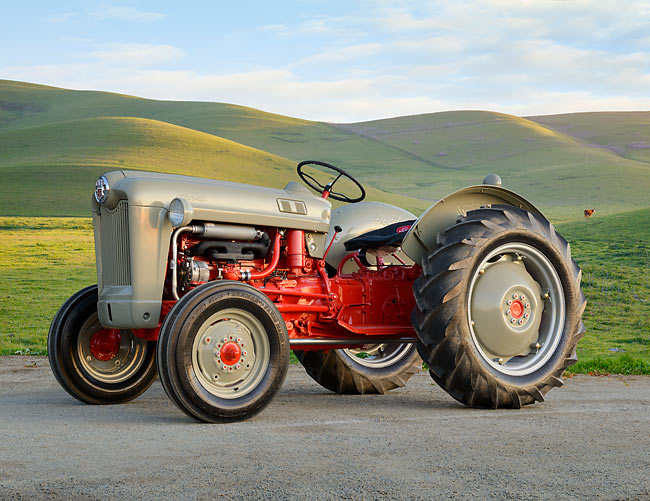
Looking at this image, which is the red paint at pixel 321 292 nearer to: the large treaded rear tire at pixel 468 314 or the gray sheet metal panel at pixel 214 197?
the gray sheet metal panel at pixel 214 197

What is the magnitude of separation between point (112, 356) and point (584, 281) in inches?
600

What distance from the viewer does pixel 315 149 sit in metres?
124

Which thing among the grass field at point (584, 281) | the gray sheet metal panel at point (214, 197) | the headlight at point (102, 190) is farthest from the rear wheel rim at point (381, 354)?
the headlight at point (102, 190)

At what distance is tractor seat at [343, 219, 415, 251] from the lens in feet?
24.1

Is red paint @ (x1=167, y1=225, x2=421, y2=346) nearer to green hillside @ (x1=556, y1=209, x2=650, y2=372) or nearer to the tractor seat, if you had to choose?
the tractor seat

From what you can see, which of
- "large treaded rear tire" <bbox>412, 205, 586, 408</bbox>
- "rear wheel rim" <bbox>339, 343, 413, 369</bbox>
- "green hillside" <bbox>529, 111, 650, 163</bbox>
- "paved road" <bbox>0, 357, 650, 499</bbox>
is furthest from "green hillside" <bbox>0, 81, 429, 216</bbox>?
"green hillside" <bbox>529, 111, 650, 163</bbox>

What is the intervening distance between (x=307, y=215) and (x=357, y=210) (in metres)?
1.46

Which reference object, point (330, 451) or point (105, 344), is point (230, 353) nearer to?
point (330, 451)

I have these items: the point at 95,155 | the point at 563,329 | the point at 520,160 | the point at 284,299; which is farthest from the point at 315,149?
the point at 284,299

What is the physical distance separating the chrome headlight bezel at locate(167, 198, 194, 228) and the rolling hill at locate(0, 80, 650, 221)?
4716 cm

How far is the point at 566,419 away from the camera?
20.2 feet

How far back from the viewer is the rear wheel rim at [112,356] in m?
6.88

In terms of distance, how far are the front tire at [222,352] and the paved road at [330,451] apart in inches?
7.7

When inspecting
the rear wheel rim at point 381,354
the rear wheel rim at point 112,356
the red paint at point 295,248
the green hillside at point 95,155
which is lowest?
the rear wheel rim at point 381,354
